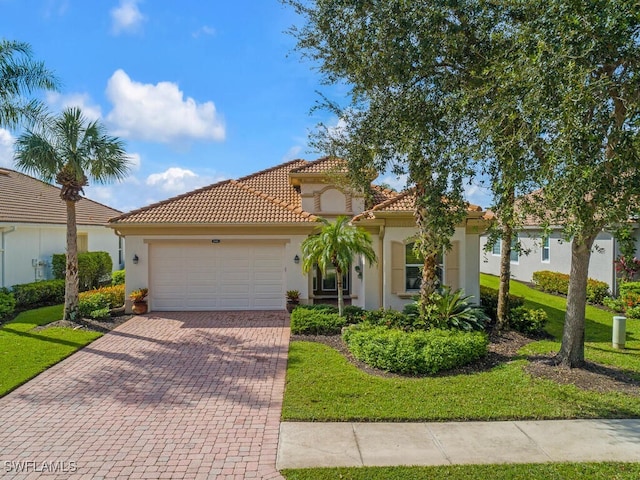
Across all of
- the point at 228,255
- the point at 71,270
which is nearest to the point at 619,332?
the point at 228,255

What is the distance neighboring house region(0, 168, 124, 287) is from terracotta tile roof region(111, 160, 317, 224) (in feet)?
10.9

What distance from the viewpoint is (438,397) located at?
7285 mm

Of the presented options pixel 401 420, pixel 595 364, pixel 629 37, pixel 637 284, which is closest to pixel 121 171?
pixel 401 420

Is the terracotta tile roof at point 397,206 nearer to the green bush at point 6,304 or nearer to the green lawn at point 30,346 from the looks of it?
the green lawn at point 30,346

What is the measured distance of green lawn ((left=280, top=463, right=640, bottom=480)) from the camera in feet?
16.2

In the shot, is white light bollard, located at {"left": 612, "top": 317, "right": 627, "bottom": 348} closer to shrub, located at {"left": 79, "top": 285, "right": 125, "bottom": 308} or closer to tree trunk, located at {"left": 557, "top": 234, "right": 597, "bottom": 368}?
tree trunk, located at {"left": 557, "top": 234, "right": 597, "bottom": 368}

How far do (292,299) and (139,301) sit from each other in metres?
5.43

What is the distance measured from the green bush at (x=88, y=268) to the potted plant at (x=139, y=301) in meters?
6.18

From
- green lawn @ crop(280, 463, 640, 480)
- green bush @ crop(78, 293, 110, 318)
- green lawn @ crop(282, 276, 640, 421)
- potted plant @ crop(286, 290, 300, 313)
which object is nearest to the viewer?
green lawn @ crop(280, 463, 640, 480)

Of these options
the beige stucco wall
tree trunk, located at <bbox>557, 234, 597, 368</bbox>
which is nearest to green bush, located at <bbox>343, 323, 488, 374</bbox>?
tree trunk, located at <bbox>557, 234, 597, 368</bbox>

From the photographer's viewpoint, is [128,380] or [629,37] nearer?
[629,37]

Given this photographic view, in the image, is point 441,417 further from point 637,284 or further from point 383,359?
point 637,284

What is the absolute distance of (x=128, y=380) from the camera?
332 inches

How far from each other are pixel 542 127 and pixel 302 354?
6931 mm
